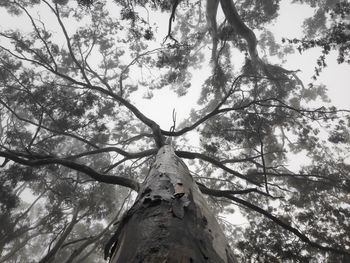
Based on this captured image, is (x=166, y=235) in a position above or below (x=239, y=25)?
below

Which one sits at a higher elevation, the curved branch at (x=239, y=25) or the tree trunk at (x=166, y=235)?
the curved branch at (x=239, y=25)

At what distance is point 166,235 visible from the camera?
1.15m

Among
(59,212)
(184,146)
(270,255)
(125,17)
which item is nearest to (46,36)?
(125,17)

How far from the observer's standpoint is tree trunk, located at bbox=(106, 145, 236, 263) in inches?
40.7

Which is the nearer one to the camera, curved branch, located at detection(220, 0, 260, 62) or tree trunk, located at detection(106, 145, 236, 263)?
tree trunk, located at detection(106, 145, 236, 263)

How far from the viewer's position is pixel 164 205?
1.46 m

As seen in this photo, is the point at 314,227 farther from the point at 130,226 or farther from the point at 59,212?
the point at 59,212

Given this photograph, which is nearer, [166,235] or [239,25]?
[166,235]

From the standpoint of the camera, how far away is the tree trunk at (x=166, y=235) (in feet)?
3.39

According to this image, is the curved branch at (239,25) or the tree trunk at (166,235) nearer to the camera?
the tree trunk at (166,235)

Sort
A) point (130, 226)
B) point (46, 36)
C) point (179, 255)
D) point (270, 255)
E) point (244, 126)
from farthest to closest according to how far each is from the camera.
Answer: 1. point (46, 36)
2. point (244, 126)
3. point (270, 255)
4. point (130, 226)
5. point (179, 255)

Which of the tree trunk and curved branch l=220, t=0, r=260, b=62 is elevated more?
curved branch l=220, t=0, r=260, b=62

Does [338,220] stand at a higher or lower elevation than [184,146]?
lower

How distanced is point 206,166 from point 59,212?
6510mm
